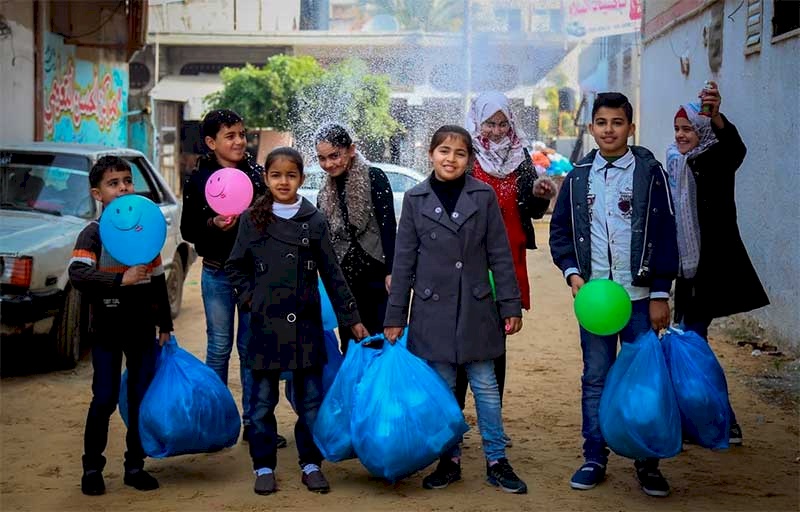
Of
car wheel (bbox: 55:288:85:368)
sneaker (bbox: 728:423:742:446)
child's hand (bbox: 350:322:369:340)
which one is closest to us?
child's hand (bbox: 350:322:369:340)

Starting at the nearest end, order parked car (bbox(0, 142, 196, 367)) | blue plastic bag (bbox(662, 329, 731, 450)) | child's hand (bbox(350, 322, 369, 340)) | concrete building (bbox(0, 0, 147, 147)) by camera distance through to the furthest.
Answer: blue plastic bag (bbox(662, 329, 731, 450))
child's hand (bbox(350, 322, 369, 340))
parked car (bbox(0, 142, 196, 367))
concrete building (bbox(0, 0, 147, 147))

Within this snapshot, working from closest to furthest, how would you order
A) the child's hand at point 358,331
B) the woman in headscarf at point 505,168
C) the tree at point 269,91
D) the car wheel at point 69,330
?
the child's hand at point 358,331
the woman in headscarf at point 505,168
the car wheel at point 69,330
the tree at point 269,91

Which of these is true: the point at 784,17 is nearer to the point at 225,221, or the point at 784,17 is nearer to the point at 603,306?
the point at 603,306

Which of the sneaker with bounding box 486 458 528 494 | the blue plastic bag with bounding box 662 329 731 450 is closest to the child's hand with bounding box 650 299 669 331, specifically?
the blue plastic bag with bounding box 662 329 731 450

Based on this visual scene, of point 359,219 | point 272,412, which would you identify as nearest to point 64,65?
point 359,219

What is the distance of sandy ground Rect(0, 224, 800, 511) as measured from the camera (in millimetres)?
4660

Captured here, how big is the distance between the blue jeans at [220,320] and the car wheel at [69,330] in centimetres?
252

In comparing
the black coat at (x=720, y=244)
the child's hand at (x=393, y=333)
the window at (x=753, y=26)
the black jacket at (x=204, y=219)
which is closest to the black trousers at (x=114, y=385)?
the black jacket at (x=204, y=219)

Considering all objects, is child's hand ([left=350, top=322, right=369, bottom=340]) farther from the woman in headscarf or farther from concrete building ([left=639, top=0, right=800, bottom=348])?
concrete building ([left=639, top=0, right=800, bottom=348])

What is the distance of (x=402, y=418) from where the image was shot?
14.8ft

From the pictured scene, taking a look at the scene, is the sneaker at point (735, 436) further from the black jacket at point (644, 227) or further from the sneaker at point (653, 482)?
the black jacket at point (644, 227)

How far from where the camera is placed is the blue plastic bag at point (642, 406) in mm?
4480

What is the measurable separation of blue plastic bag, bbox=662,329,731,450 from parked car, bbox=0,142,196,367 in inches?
180

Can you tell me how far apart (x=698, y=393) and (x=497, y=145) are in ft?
5.13
